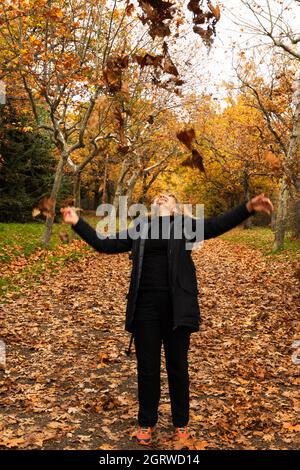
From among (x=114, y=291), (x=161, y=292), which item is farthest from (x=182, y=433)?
(x=114, y=291)

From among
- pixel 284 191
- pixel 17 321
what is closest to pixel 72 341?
pixel 17 321

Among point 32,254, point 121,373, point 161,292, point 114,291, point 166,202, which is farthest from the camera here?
point 32,254

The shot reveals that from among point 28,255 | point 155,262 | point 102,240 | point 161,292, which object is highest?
point 102,240

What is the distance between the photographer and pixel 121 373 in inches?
258

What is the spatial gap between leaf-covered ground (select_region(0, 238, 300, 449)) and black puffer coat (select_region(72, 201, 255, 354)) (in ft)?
4.28

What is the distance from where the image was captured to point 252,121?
30.9 metres

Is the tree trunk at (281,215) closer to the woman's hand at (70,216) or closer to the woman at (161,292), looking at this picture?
the woman at (161,292)

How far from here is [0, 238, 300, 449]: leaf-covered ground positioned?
4.76 meters

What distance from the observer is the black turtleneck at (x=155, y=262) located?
425cm

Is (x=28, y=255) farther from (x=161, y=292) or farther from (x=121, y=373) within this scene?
(x=161, y=292)

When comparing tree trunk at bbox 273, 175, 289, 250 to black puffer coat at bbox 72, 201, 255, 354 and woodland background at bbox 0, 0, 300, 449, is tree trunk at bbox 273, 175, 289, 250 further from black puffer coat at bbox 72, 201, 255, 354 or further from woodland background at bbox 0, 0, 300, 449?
black puffer coat at bbox 72, 201, 255, 354

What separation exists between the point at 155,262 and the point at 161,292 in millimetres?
275

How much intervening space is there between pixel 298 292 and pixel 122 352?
5.60m
